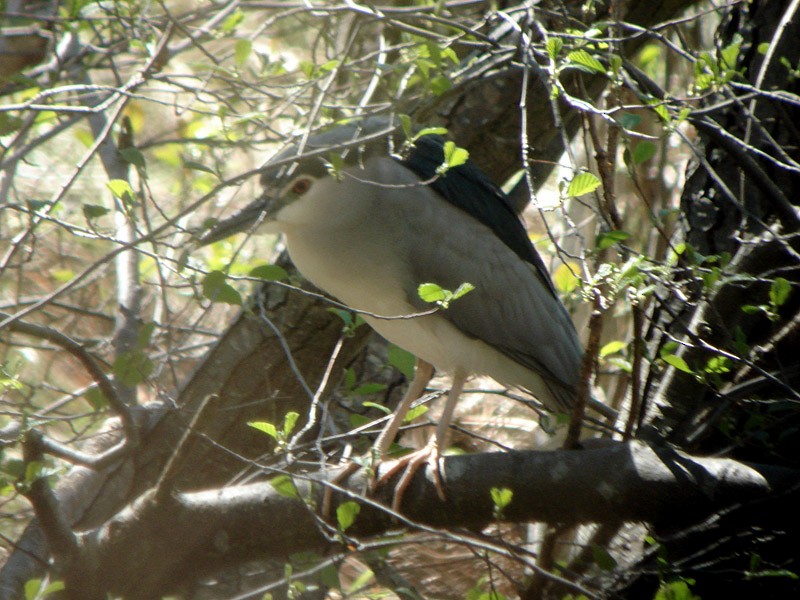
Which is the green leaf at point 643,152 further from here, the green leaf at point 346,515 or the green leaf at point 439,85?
the green leaf at point 346,515

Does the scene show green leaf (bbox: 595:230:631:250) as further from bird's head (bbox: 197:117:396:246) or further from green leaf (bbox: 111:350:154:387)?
green leaf (bbox: 111:350:154:387)

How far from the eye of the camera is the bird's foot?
241cm

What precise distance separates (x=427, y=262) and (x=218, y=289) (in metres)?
0.98

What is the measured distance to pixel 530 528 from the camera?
11.4 feet

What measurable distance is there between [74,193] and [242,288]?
1944mm

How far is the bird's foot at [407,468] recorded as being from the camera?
2414 millimetres

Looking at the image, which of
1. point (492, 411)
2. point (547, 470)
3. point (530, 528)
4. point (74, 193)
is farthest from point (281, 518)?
point (74, 193)

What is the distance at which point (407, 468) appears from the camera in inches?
99.3

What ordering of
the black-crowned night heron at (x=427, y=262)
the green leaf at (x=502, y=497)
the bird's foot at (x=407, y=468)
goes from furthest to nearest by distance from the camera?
1. the black-crowned night heron at (x=427, y=262)
2. the bird's foot at (x=407, y=468)
3. the green leaf at (x=502, y=497)

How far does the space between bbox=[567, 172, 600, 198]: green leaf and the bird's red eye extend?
1.11 metres

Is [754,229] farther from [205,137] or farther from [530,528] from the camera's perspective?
[205,137]

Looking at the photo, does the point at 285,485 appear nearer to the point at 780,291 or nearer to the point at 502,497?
the point at 502,497

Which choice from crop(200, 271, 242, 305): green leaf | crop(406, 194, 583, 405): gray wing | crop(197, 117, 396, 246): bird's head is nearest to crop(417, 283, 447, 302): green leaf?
crop(200, 271, 242, 305): green leaf

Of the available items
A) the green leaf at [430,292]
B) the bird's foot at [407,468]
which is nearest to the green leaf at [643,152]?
the green leaf at [430,292]
